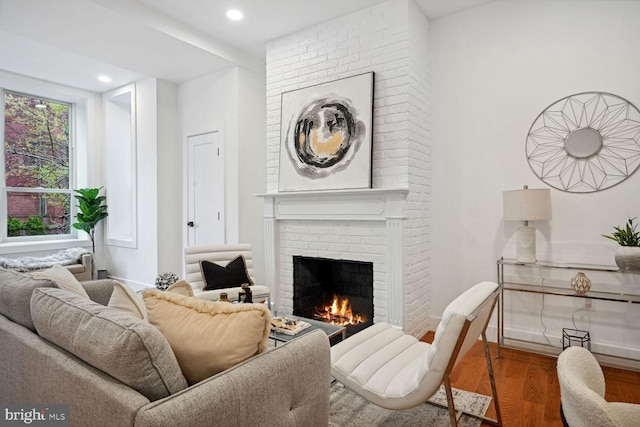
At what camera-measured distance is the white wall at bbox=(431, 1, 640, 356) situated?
2.83 m

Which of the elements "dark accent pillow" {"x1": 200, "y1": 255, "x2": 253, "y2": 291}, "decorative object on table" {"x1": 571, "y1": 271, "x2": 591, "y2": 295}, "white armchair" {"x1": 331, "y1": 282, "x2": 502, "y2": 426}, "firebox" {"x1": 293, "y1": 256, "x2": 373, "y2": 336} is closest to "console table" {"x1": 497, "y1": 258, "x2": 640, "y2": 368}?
"decorative object on table" {"x1": 571, "y1": 271, "x2": 591, "y2": 295}

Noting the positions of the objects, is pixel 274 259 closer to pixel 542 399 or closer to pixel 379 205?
pixel 379 205

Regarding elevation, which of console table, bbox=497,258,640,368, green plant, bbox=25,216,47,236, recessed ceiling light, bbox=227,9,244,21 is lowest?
console table, bbox=497,258,640,368

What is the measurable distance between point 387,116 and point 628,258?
6.78 feet

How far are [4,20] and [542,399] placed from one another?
17.2 ft

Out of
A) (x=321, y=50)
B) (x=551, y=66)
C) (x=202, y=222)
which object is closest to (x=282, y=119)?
(x=321, y=50)

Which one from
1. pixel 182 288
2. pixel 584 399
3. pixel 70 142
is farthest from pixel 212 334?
pixel 70 142

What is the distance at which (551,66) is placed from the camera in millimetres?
3047

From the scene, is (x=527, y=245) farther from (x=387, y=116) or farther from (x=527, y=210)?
(x=387, y=116)

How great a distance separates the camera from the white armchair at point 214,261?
3.38m

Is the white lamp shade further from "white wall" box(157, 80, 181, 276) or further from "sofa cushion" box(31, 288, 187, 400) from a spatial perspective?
"white wall" box(157, 80, 181, 276)

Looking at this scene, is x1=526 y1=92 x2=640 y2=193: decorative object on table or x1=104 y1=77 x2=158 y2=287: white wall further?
x1=104 y1=77 x2=158 y2=287: white wall

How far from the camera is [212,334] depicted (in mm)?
1215

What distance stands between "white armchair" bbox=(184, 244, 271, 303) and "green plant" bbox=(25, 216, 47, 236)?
11.2 ft
